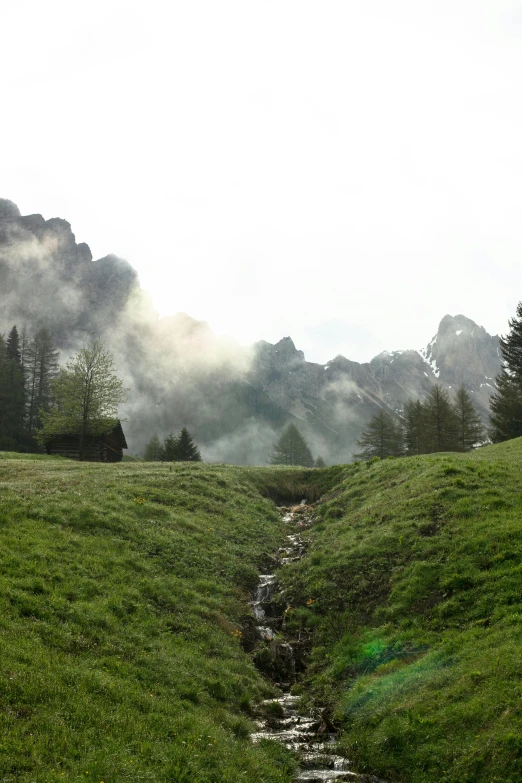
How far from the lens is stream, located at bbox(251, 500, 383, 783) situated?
12914 millimetres

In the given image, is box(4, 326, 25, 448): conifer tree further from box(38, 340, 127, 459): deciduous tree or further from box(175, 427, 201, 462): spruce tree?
box(175, 427, 201, 462): spruce tree

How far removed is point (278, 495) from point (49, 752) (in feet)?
111

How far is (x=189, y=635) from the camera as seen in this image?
17.5 m

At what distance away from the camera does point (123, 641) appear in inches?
584

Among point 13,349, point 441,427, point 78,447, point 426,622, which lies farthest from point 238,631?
point 13,349

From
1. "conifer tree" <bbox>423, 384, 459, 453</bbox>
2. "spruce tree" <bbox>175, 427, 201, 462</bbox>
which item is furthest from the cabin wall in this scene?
"conifer tree" <bbox>423, 384, 459, 453</bbox>

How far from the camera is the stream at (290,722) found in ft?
42.4

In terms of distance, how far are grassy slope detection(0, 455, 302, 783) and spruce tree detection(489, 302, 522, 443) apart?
43.1 metres

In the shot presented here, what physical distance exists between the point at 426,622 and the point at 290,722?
18.0 ft

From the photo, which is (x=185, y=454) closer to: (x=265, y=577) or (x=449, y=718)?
(x=265, y=577)

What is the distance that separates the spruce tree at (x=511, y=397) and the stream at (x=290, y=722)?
156ft

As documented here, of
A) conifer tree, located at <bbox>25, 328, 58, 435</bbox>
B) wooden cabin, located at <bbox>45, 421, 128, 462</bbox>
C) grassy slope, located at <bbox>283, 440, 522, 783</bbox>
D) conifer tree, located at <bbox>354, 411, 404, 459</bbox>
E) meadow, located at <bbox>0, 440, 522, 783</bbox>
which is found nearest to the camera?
meadow, located at <bbox>0, 440, 522, 783</bbox>

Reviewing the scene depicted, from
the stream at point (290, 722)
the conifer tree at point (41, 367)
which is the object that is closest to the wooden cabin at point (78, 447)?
the conifer tree at point (41, 367)

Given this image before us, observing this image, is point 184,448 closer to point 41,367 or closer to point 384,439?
point 384,439
